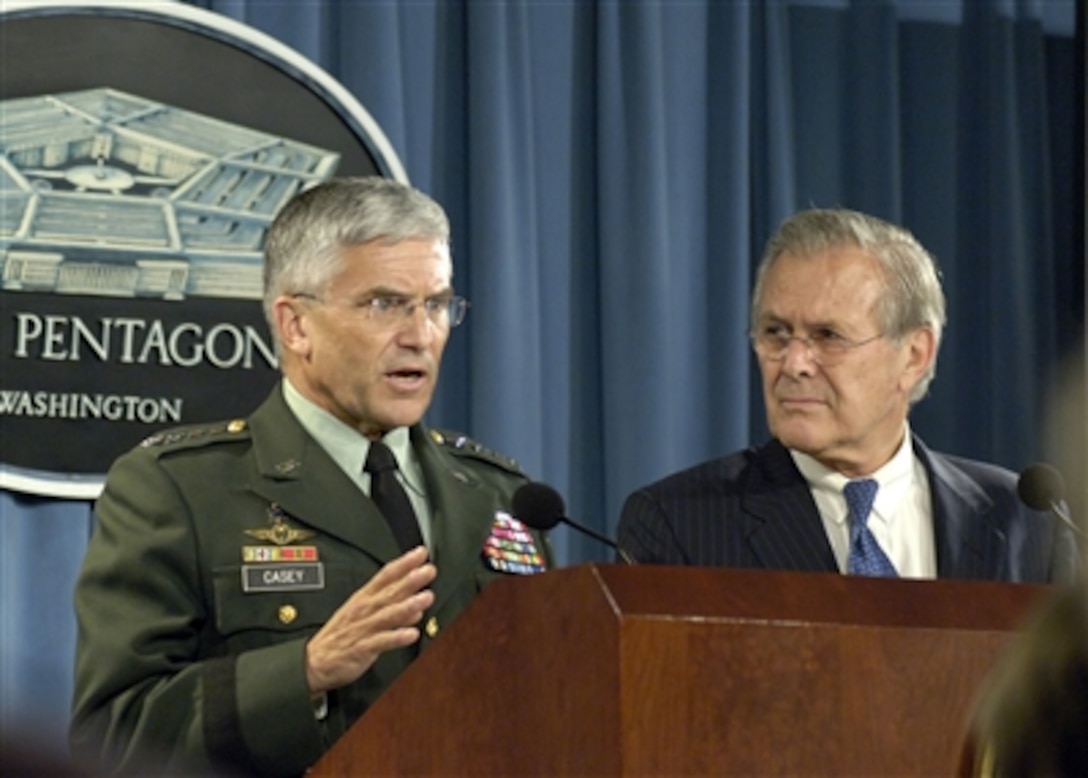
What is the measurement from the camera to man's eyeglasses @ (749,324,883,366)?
2672 millimetres

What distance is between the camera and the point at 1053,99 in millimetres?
4426

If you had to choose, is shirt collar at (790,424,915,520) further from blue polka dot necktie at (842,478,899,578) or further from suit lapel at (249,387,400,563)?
suit lapel at (249,387,400,563)

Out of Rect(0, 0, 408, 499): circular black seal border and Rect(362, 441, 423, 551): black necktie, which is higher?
Rect(0, 0, 408, 499): circular black seal border

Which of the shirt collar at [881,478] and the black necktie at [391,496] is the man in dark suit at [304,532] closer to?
the black necktie at [391,496]

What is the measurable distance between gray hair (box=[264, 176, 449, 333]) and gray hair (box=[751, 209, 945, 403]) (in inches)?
18.9

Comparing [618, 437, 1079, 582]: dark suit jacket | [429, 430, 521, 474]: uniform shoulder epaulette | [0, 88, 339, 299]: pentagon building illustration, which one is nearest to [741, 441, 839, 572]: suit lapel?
[618, 437, 1079, 582]: dark suit jacket

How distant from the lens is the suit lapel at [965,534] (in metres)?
2.54

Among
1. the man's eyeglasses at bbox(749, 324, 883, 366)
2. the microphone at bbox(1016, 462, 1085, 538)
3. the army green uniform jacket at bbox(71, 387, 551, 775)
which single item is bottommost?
the army green uniform jacket at bbox(71, 387, 551, 775)

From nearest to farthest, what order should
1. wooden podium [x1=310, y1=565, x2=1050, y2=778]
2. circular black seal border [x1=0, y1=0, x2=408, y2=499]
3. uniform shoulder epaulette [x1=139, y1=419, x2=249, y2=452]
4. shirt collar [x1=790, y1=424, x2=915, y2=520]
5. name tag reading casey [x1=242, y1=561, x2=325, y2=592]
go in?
wooden podium [x1=310, y1=565, x2=1050, y2=778] → name tag reading casey [x1=242, y1=561, x2=325, y2=592] → uniform shoulder epaulette [x1=139, y1=419, x2=249, y2=452] → shirt collar [x1=790, y1=424, x2=915, y2=520] → circular black seal border [x1=0, y1=0, x2=408, y2=499]

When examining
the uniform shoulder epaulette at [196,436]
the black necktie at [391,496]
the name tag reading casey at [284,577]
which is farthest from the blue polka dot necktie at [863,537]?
the uniform shoulder epaulette at [196,436]

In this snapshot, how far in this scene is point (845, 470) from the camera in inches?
105

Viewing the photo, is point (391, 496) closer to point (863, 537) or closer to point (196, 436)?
point (196, 436)

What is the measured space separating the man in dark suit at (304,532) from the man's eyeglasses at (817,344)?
41cm

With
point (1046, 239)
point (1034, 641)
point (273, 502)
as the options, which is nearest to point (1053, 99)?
point (1046, 239)
